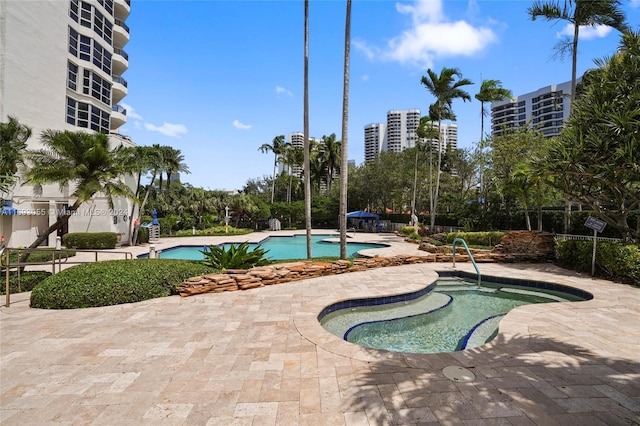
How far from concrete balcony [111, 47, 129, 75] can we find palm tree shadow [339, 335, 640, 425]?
95.7ft

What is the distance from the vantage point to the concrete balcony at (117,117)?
23.1m

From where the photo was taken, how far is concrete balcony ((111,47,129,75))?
23377mm

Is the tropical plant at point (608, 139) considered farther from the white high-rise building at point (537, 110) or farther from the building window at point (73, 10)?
the white high-rise building at point (537, 110)

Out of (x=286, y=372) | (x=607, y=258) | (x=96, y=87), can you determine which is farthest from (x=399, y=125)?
(x=286, y=372)

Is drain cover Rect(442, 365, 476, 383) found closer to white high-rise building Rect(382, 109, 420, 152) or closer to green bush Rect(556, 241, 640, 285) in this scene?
green bush Rect(556, 241, 640, 285)

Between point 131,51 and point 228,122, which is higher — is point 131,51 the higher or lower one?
the higher one

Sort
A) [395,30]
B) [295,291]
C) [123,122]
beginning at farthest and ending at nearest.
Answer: [123,122] → [395,30] → [295,291]

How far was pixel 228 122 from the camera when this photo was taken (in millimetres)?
17844

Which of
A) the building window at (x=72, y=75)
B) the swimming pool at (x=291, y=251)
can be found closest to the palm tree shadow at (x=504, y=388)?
the swimming pool at (x=291, y=251)

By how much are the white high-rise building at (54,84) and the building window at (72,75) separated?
52 millimetres

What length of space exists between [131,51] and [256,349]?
30569 millimetres

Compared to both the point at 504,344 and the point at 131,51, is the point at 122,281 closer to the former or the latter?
the point at 504,344

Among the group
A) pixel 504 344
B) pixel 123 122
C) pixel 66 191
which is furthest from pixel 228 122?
pixel 504 344

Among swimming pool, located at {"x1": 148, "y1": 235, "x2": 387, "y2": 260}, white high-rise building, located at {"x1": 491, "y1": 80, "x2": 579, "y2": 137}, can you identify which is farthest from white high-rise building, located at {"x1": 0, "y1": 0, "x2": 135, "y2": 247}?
white high-rise building, located at {"x1": 491, "y1": 80, "x2": 579, "y2": 137}
